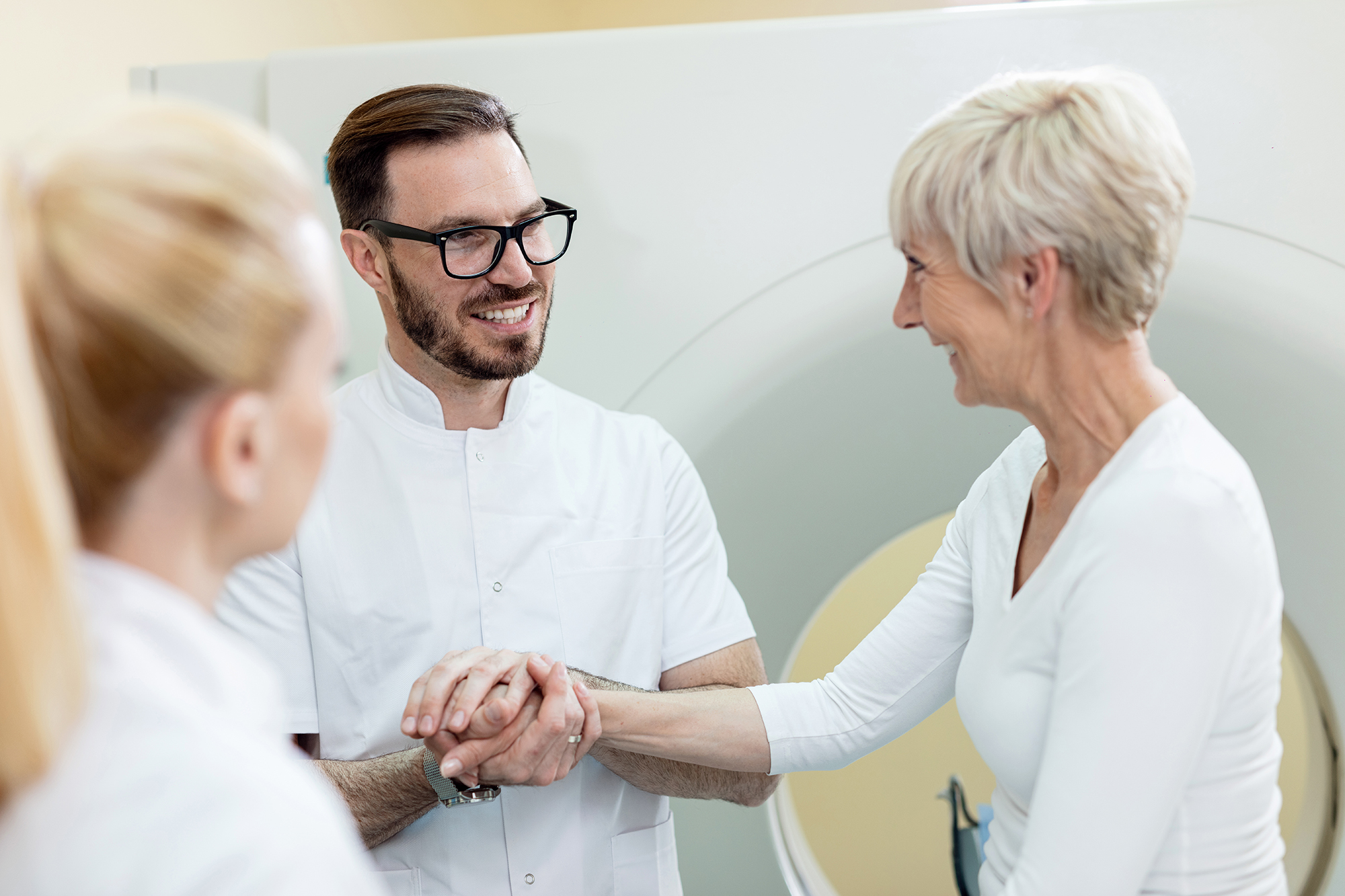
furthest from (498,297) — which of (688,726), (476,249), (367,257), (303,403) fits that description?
(303,403)

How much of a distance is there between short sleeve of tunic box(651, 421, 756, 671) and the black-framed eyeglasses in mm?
321

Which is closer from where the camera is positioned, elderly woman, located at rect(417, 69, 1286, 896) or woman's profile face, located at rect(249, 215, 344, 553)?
woman's profile face, located at rect(249, 215, 344, 553)

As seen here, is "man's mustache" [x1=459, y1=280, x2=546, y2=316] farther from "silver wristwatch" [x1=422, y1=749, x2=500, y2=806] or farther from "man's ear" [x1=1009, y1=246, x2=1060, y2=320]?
"man's ear" [x1=1009, y1=246, x2=1060, y2=320]

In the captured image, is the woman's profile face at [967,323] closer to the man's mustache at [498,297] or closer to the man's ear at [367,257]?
the man's mustache at [498,297]

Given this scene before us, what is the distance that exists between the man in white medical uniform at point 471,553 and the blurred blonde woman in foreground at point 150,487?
72 centimetres

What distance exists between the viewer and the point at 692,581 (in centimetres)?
135

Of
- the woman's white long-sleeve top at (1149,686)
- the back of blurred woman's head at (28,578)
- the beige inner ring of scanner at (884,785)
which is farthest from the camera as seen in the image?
the beige inner ring of scanner at (884,785)

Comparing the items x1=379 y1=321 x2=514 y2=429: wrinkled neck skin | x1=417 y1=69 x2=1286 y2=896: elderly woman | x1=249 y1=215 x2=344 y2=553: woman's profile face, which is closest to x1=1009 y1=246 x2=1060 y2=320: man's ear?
x1=417 y1=69 x2=1286 y2=896: elderly woman

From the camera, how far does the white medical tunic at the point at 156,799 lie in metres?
0.43

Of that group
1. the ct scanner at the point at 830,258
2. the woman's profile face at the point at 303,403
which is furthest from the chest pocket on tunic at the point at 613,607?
the woman's profile face at the point at 303,403

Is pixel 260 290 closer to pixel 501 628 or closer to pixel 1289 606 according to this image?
pixel 501 628

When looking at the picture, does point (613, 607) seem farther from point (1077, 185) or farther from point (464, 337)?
point (1077, 185)

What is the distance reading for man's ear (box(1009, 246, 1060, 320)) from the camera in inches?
33.5

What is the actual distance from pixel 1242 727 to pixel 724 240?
974 millimetres
